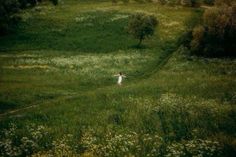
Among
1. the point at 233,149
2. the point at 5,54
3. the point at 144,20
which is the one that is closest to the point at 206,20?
the point at 144,20

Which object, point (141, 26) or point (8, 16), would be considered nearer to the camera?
point (141, 26)

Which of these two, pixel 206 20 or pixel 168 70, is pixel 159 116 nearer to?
pixel 168 70

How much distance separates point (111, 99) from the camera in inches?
1423

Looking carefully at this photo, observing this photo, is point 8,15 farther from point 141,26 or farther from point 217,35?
point 217,35

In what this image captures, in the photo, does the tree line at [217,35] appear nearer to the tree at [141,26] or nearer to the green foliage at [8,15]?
the tree at [141,26]

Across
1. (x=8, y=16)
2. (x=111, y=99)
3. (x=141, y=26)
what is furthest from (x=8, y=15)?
(x=111, y=99)

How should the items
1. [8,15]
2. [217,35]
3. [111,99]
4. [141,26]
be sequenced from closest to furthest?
[111,99] < [217,35] < [141,26] < [8,15]

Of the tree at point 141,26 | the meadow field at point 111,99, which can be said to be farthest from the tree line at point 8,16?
the tree at point 141,26

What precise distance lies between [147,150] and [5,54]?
139ft

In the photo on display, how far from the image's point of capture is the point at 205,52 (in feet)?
199

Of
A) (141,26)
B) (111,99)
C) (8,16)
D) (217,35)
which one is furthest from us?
(8,16)

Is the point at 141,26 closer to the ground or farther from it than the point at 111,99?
farther from it

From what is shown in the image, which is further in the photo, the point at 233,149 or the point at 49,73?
the point at 49,73

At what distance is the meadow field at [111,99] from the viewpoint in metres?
26.5
